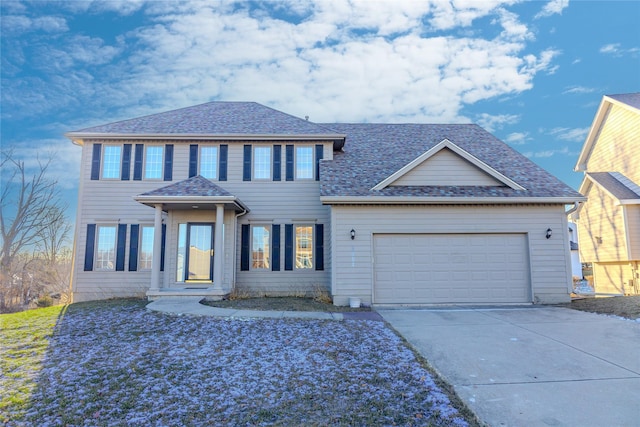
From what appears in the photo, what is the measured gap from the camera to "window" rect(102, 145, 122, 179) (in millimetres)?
12477

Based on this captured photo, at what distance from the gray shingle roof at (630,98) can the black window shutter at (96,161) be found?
20.7 m

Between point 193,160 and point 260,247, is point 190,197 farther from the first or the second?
point 260,247

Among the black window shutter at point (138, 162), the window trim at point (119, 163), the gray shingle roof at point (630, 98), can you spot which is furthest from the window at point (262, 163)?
the gray shingle roof at point (630, 98)

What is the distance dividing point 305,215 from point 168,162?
506 centimetres

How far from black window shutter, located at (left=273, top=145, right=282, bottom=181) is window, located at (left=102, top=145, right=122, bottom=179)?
529 cm

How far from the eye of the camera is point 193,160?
41.4ft

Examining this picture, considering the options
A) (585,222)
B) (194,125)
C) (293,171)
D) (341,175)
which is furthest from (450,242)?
(585,222)

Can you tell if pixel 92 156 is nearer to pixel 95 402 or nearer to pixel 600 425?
pixel 95 402

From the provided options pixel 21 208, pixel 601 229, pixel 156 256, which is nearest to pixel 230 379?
pixel 156 256

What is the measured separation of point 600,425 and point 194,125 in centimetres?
1300

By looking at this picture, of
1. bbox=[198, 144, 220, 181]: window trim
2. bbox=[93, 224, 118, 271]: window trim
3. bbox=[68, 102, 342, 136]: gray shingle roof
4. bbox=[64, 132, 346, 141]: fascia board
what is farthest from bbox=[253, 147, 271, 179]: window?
bbox=[93, 224, 118, 271]: window trim

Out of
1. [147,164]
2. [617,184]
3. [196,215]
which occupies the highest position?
[147,164]

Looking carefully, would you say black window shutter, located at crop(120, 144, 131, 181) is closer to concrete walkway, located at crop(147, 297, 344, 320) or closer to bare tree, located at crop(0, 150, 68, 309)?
concrete walkway, located at crop(147, 297, 344, 320)

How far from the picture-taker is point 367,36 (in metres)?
13.9
